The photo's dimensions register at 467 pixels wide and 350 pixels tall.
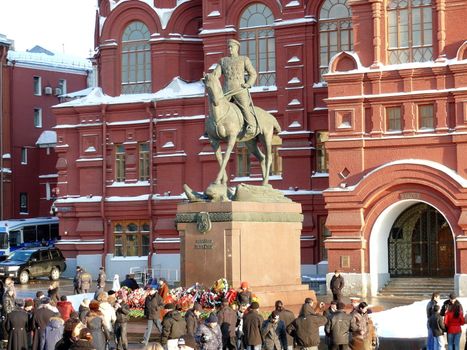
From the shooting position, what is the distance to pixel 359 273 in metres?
44.8

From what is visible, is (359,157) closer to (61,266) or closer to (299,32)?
(299,32)

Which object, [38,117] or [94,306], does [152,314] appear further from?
[38,117]

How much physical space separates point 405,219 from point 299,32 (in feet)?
36.3

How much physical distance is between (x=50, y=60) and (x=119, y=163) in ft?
73.6

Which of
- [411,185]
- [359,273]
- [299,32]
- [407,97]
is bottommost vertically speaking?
[359,273]

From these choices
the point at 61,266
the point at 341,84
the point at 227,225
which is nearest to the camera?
the point at 227,225

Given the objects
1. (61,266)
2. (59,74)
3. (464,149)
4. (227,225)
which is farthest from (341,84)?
(59,74)

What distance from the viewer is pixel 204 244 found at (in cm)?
3072

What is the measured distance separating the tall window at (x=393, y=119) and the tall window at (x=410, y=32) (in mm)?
1946

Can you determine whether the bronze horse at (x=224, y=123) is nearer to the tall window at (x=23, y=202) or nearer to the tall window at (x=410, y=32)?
the tall window at (x=410, y=32)

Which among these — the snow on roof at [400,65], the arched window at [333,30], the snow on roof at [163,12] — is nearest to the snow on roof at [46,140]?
the snow on roof at [163,12]

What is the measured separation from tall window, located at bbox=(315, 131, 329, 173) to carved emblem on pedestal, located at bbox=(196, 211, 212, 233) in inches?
866

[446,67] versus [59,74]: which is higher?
[59,74]

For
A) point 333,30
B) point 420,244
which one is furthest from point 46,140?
point 420,244
